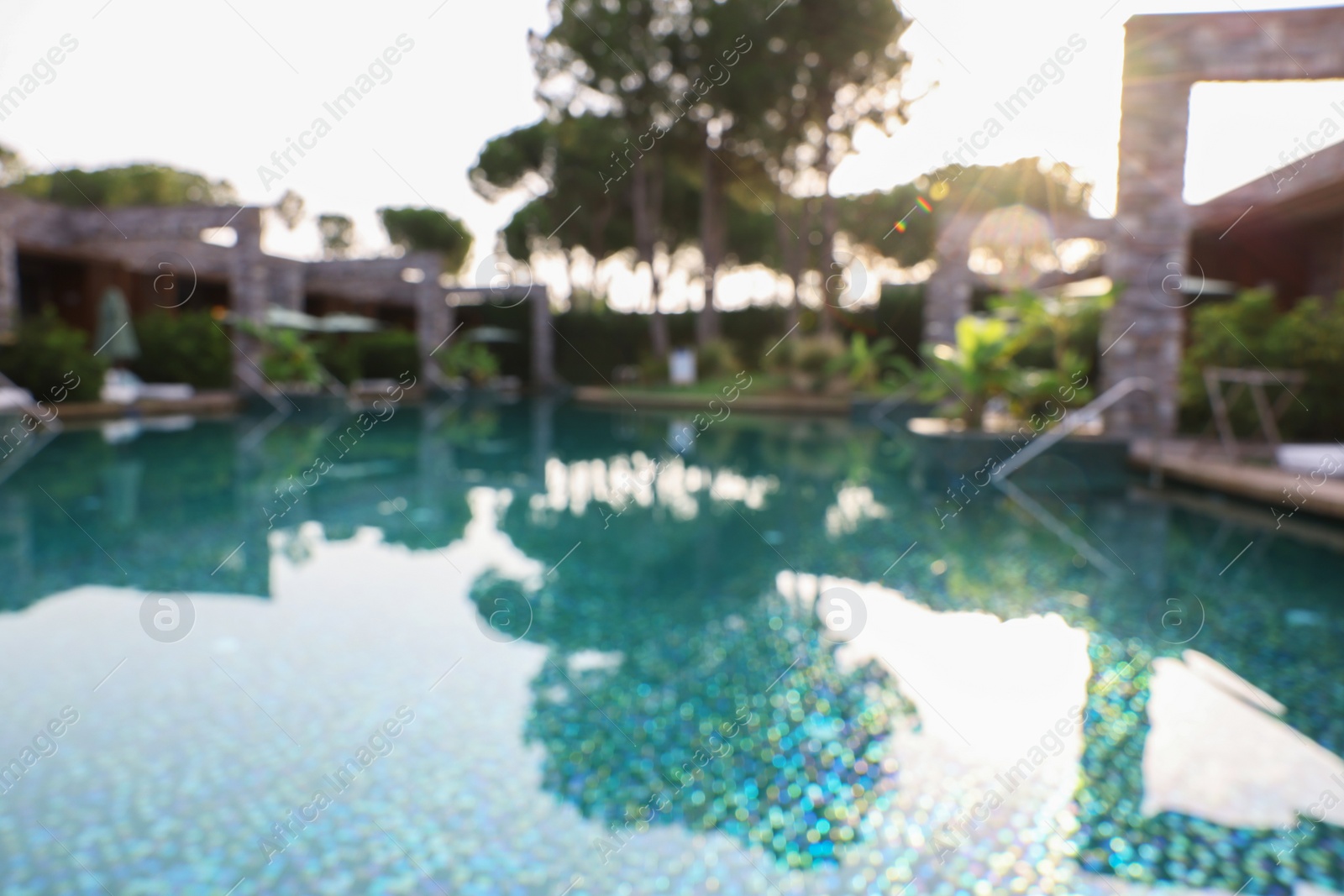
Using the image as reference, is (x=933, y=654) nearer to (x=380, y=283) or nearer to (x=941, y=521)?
(x=941, y=521)

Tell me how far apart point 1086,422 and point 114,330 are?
15.0 meters

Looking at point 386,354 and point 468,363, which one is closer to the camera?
point 386,354

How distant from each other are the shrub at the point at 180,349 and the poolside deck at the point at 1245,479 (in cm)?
1665

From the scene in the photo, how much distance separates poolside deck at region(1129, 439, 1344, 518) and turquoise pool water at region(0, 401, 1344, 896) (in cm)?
21

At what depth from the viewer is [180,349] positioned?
54.5 feet

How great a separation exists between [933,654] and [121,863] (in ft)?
8.94

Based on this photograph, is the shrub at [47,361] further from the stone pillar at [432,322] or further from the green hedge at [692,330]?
the green hedge at [692,330]

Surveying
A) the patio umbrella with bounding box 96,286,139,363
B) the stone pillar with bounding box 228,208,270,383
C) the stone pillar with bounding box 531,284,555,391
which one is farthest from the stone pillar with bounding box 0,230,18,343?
the stone pillar with bounding box 531,284,555,391

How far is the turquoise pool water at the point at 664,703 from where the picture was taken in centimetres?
196

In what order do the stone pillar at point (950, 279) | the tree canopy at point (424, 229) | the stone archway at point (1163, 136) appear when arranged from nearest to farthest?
1. the stone archway at point (1163, 136)
2. the stone pillar at point (950, 279)
3. the tree canopy at point (424, 229)

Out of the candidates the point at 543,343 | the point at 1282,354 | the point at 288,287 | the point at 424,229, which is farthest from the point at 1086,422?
the point at 424,229

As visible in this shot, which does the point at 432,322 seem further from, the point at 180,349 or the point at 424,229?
the point at 424,229

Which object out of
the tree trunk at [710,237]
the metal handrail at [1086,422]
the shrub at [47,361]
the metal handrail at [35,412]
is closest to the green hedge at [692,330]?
the tree trunk at [710,237]

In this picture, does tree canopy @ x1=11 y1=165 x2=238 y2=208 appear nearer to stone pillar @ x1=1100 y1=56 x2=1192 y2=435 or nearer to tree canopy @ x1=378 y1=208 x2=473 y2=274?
tree canopy @ x1=378 y1=208 x2=473 y2=274
